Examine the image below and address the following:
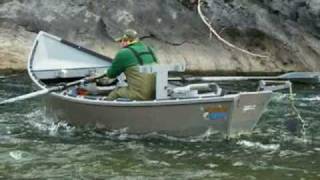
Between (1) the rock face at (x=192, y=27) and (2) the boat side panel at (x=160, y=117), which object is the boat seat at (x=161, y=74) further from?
(1) the rock face at (x=192, y=27)

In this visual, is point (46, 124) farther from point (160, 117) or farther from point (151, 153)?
point (151, 153)

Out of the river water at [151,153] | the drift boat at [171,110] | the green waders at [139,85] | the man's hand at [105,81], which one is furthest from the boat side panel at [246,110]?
the man's hand at [105,81]

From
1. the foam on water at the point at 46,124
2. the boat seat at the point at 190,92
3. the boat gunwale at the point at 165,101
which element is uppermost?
the boat seat at the point at 190,92

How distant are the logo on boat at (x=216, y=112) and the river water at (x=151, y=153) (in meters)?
0.43

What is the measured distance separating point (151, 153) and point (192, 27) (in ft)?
41.2

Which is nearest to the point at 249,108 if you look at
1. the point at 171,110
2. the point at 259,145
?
the point at 259,145

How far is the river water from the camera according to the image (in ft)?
29.9

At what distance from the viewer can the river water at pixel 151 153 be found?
9.11m

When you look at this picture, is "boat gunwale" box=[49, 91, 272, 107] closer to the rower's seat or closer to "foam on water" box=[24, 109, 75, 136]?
the rower's seat

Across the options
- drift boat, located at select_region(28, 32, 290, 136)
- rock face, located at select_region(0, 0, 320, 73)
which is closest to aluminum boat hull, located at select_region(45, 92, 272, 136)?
drift boat, located at select_region(28, 32, 290, 136)

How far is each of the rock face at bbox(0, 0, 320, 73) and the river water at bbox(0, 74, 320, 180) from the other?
29.4ft

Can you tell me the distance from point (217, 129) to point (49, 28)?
1214cm

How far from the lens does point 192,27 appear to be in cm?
2227

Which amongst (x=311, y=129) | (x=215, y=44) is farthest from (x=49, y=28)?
(x=311, y=129)
